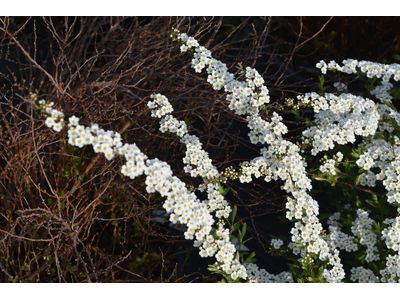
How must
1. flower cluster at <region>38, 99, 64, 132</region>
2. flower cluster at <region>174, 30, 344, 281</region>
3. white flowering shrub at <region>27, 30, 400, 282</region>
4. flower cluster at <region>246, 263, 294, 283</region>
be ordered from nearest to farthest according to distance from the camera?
flower cluster at <region>38, 99, 64, 132</region> → white flowering shrub at <region>27, 30, 400, 282</region> → flower cluster at <region>174, 30, 344, 281</region> → flower cluster at <region>246, 263, 294, 283</region>

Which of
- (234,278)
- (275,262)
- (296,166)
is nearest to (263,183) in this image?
(275,262)

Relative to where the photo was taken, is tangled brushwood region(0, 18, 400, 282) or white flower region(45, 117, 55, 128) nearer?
white flower region(45, 117, 55, 128)

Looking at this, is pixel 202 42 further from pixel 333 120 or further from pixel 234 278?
pixel 234 278

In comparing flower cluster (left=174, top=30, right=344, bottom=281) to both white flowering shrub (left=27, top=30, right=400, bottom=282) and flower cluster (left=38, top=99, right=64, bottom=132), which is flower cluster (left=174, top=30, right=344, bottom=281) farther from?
flower cluster (left=38, top=99, right=64, bottom=132)

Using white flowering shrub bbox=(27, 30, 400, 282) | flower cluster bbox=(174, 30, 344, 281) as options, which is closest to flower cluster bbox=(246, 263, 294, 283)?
white flowering shrub bbox=(27, 30, 400, 282)

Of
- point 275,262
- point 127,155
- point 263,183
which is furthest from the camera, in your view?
point 263,183

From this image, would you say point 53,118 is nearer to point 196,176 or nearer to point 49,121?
point 49,121

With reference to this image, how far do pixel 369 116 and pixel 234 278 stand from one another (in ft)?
4.45

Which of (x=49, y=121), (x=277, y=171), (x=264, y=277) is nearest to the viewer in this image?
(x=49, y=121)

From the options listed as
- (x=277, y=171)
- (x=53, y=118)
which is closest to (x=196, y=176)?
(x=277, y=171)

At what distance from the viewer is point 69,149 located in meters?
2.38

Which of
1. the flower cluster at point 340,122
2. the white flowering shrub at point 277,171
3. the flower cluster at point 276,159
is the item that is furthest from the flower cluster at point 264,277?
the flower cluster at point 340,122

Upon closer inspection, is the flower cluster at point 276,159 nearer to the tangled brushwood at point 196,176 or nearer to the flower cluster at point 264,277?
the tangled brushwood at point 196,176

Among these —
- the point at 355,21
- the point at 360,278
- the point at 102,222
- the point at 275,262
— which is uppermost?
the point at 355,21
